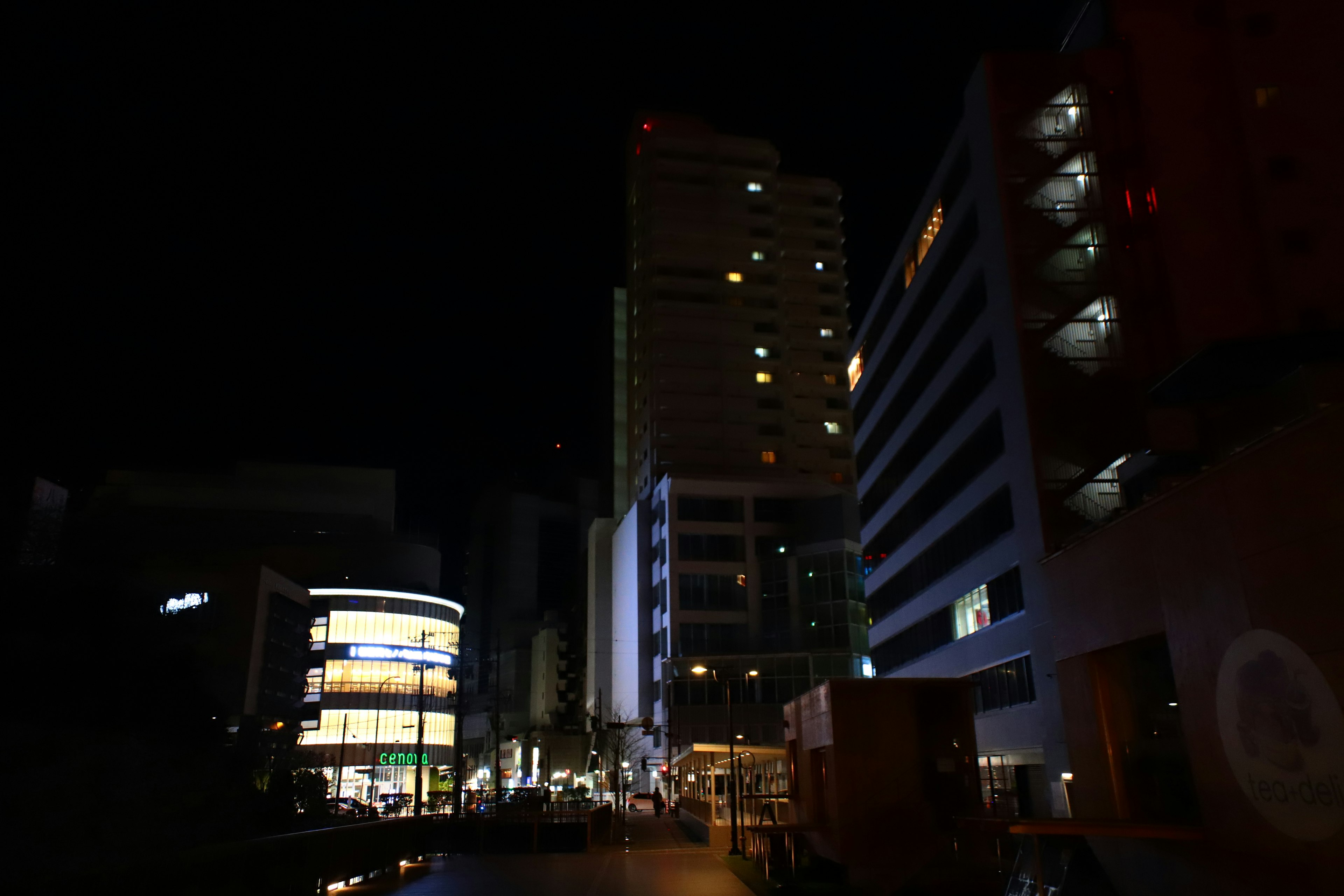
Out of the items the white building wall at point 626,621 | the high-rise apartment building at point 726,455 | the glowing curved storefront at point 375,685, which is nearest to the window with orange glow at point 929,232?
the high-rise apartment building at point 726,455

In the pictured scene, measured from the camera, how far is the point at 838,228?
132000mm

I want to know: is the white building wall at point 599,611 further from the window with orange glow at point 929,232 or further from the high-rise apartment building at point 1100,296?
the high-rise apartment building at point 1100,296

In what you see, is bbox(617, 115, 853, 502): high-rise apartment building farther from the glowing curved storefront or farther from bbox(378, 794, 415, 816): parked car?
bbox(378, 794, 415, 816): parked car

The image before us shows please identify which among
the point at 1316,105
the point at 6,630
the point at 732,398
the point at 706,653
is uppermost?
the point at 732,398

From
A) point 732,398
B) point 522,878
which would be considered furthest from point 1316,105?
point 732,398

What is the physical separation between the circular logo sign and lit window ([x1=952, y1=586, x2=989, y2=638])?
29.6 m

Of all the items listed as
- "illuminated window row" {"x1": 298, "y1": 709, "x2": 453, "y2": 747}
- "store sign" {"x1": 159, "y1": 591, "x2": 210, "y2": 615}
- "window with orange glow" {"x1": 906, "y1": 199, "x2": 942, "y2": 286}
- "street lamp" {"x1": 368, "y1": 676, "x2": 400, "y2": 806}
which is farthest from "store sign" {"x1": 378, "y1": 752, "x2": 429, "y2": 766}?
"window with orange glow" {"x1": 906, "y1": 199, "x2": 942, "y2": 286}

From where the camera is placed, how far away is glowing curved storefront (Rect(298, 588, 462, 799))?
11588 cm

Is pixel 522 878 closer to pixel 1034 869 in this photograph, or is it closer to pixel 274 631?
pixel 1034 869

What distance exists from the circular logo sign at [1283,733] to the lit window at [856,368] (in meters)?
55.1

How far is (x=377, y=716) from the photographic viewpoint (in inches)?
4562

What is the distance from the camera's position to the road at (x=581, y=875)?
24.4 metres

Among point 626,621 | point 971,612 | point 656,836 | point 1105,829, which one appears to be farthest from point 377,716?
point 1105,829

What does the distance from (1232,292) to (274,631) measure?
7667 centimetres
